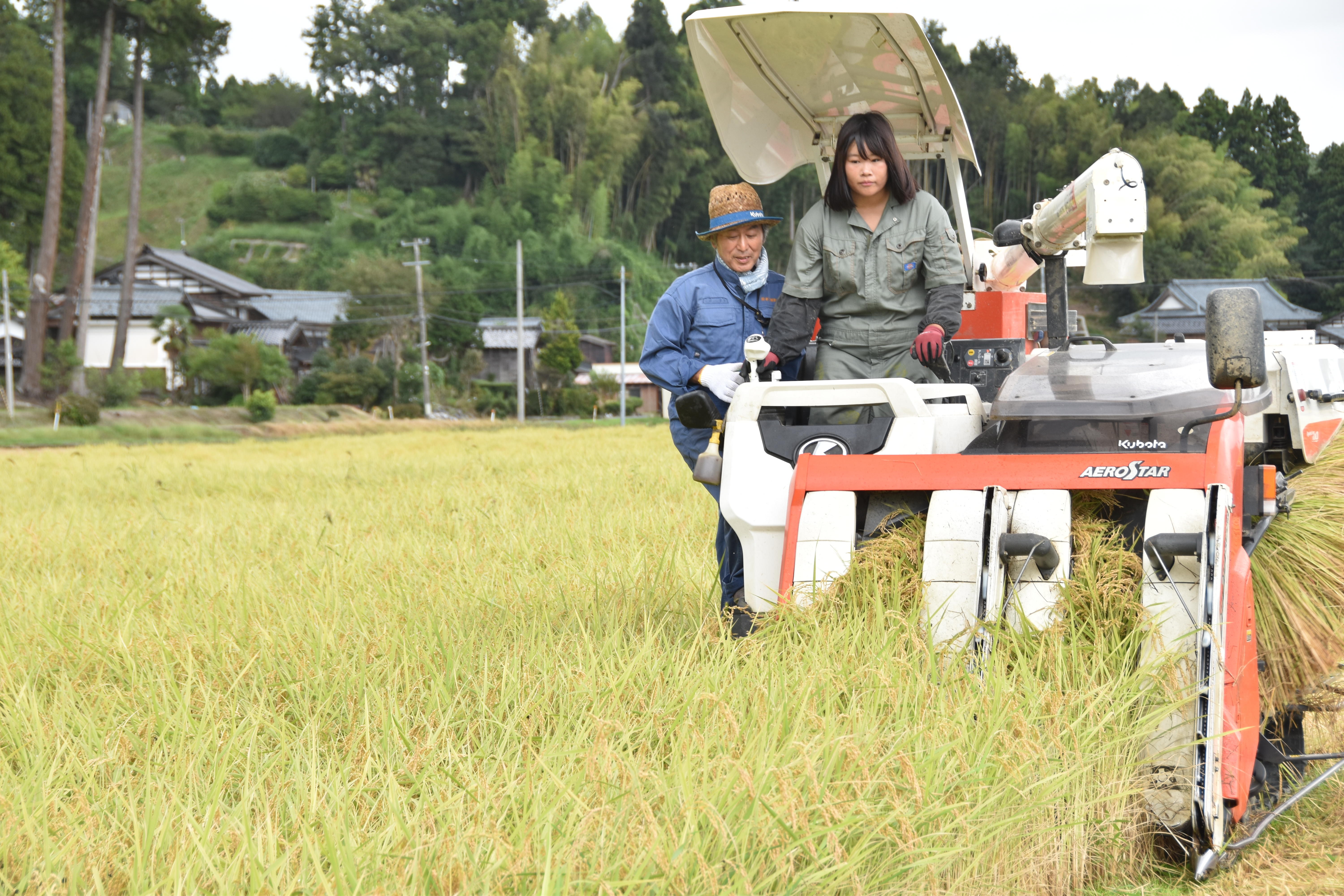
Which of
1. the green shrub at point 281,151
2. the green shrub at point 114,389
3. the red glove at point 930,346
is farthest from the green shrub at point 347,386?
the green shrub at point 281,151

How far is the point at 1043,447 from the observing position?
3633mm

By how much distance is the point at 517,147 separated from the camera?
265 feet

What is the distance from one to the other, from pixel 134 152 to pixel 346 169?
53381 millimetres

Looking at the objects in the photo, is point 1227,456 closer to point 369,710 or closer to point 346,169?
point 369,710

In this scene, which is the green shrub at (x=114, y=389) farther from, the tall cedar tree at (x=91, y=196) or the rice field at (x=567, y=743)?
the rice field at (x=567, y=743)

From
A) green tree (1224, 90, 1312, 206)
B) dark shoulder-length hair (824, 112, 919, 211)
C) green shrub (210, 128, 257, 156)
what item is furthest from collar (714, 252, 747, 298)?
green shrub (210, 128, 257, 156)

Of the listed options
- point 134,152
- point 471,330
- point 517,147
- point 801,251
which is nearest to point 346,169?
point 517,147

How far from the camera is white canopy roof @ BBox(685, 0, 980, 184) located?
4281 millimetres

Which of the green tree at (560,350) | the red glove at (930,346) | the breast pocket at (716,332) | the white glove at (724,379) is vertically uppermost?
the green tree at (560,350)

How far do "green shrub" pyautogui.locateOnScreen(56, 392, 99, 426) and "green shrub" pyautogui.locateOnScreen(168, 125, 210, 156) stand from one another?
89728mm

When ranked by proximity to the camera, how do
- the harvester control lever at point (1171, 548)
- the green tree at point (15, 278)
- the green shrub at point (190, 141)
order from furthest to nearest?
the green shrub at point (190, 141) < the green tree at point (15, 278) < the harvester control lever at point (1171, 548)

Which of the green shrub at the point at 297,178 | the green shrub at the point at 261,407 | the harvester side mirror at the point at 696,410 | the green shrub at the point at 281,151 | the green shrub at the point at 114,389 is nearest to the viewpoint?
the harvester side mirror at the point at 696,410

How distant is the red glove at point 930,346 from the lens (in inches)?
149

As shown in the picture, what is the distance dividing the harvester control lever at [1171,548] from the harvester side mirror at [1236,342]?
388mm
